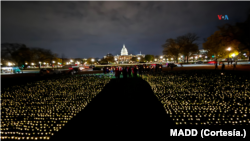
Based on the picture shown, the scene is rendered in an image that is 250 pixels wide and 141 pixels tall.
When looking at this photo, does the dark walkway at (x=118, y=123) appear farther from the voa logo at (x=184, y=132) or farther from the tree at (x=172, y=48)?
the tree at (x=172, y=48)

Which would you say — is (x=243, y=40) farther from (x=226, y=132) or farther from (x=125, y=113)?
(x=125, y=113)

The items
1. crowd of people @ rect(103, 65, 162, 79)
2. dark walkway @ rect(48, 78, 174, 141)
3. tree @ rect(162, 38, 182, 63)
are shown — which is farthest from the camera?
tree @ rect(162, 38, 182, 63)

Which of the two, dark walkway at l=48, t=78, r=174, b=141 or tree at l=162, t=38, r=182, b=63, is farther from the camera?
tree at l=162, t=38, r=182, b=63

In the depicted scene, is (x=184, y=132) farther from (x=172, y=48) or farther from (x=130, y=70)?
(x=172, y=48)

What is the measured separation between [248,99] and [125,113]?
25.1ft

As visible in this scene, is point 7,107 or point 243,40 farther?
point 243,40

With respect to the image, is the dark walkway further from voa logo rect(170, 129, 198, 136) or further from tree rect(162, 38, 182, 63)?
tree rect(162, 38, 182, 63)

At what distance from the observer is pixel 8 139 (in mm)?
4219

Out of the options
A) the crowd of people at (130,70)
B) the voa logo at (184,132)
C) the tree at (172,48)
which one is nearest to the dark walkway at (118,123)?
the voa logo at (184,132)

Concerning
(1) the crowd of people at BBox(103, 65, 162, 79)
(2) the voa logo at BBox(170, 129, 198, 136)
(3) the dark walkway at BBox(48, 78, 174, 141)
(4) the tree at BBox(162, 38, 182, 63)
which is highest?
(4) the tree at BBox(162, 38, 182, 63)

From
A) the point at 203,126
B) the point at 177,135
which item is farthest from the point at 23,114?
the point at 203,126

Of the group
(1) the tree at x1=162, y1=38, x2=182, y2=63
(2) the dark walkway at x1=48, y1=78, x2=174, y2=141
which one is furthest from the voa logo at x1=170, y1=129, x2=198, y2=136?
(1) the tree at x1=162, y1=38, x2=182, y2=63

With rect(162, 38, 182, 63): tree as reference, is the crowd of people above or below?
below

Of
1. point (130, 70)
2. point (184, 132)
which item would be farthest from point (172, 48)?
point (184, 132)
